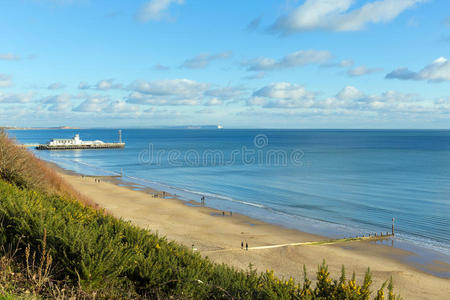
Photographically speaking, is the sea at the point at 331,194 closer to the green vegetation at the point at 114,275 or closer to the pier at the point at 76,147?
the green vegetation at the point at 114,275

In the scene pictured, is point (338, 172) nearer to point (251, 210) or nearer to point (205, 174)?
point (205, 174)

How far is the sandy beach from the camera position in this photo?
21.8 metres

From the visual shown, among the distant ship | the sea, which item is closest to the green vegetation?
the sea

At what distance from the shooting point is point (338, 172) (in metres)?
72.4

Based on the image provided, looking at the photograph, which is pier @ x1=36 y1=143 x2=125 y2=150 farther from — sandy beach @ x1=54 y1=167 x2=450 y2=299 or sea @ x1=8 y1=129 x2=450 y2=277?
sandy beach @ x1=54 y1=167 x2=450 y2=299

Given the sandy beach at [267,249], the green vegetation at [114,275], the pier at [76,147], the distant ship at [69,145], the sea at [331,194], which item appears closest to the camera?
the green vegetation at [114,275]

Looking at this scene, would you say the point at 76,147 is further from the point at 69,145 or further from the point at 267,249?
the point at 267,249

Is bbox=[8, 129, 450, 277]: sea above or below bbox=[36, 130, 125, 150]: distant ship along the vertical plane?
below

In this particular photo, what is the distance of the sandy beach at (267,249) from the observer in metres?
21.8

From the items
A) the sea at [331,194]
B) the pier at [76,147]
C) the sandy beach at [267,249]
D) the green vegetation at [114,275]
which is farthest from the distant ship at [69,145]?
the green vegetation at [114,275]

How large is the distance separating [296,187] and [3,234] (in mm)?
49304

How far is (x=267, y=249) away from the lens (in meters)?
26.6

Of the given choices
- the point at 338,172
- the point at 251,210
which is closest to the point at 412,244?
the point at 251,210

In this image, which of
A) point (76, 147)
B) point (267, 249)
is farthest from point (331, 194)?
point (76, 147)
